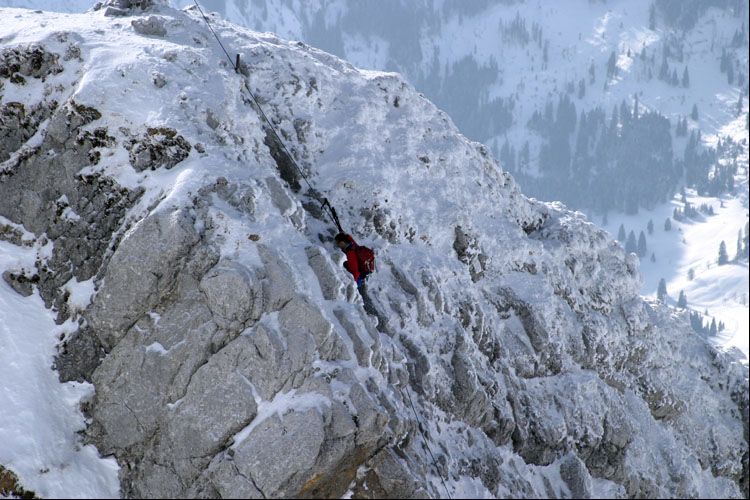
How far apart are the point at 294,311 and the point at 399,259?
727cm

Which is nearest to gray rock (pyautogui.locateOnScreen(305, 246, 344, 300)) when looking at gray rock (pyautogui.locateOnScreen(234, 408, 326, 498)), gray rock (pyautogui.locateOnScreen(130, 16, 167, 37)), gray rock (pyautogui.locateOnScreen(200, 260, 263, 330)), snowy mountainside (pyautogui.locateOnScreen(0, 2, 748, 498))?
snowy mountainside (pyautogui.locateOnScreen(0, 2, 748, 498))

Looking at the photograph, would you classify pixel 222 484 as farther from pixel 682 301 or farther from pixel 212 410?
pixel 682 301

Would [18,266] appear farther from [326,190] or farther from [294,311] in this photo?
[326,190]

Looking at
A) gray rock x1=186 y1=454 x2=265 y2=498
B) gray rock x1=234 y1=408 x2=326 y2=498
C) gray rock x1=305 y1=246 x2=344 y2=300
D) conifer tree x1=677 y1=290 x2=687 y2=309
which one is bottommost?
conifer tree x1=677 y1=290 x2=687 y2=309

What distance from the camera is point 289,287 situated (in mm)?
17016

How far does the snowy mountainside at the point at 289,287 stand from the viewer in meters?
16.0

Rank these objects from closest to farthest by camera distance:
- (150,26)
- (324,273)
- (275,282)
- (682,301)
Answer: (275,282)
(324,273)
(150,26)
(682,301)

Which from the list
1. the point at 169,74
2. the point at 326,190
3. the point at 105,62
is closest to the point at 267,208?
the point at 326,190

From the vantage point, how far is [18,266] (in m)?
18.6

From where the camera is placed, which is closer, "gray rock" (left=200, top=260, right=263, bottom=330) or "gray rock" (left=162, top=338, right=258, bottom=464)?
"gray rock" (left=162, top=338, right=258, bottom=464)

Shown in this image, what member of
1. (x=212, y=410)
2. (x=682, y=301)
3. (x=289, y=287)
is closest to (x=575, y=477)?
(x=289, y=287)

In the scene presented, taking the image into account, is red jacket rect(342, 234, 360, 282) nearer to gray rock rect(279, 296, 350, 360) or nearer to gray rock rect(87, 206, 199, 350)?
gray rock rect(279, 296, 350, 360)

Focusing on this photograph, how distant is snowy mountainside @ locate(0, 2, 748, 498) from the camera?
1603cm

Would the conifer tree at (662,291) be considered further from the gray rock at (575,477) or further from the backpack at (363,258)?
the backpack at (363,258)
